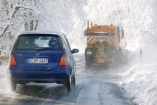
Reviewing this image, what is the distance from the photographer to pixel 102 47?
21.1 meters

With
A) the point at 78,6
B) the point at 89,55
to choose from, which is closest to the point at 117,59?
the point at 89,55

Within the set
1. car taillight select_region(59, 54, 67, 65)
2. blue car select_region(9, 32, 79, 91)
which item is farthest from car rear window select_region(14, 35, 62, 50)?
car taillight select_region(59, 54, 67, 65)

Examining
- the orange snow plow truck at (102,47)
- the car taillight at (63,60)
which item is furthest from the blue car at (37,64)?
the orange snow plow truck at (102,47)

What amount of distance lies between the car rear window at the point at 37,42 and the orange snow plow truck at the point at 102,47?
40.1 feet

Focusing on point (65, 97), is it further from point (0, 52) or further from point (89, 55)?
point (0, 52)

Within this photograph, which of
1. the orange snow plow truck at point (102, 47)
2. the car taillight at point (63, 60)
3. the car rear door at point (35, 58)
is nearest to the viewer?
the car rear door at point (35, 58)

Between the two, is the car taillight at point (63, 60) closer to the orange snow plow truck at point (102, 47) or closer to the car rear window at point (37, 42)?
the car rear window at point (37, 42)

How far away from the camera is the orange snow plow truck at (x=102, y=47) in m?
20.9

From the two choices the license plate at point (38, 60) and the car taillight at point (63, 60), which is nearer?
the license plate at point (38, 60)

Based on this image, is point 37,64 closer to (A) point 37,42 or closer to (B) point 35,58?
(B) point 35,58

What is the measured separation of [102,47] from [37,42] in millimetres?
12572

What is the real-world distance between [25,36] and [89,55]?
12481mm

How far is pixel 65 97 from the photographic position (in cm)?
827

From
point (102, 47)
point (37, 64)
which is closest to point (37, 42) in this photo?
point (37, 64)
